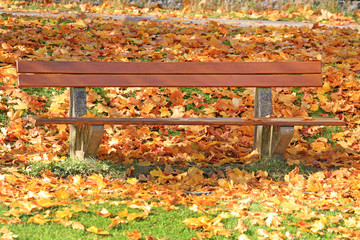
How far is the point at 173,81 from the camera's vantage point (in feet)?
15.6

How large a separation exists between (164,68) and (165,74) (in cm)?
5

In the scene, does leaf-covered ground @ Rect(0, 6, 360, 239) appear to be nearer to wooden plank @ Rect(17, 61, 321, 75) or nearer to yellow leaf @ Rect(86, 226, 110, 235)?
yellow leaf @ Rect(86, 226, 110, 235)

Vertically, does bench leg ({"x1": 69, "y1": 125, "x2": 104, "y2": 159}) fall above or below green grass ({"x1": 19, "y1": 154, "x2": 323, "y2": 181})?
above

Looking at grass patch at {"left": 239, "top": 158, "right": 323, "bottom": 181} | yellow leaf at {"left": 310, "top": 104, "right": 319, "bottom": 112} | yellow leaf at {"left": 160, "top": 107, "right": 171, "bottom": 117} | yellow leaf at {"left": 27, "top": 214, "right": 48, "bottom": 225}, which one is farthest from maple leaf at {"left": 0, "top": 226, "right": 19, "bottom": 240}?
yellow leaf at {"left": 310, "top": 104, "right": 319, "bottom": 112}

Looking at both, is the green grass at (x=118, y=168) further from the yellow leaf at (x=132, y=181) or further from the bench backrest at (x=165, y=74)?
the bench backrest at (x=165, y=74)

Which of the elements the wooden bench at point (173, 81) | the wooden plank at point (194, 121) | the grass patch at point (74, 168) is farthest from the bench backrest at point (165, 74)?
the grass patch at point (74, 168)

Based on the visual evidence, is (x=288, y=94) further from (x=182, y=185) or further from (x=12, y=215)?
(x=12, y=215)

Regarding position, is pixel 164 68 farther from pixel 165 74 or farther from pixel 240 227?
pixel 240 227

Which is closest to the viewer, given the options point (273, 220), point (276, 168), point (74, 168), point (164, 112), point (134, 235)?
point (134, 235)

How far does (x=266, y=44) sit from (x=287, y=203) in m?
4.31

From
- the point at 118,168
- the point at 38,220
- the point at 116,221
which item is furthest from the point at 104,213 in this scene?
the point at 118,168

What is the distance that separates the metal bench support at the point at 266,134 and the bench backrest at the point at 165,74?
152 mm

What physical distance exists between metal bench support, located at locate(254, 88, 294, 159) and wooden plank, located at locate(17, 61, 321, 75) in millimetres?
242

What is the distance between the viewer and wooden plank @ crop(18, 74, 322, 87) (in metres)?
4.52
